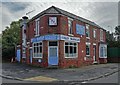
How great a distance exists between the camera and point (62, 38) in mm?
23578

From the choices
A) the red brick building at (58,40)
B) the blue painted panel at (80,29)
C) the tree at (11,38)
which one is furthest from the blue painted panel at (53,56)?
the tree at (11,38)

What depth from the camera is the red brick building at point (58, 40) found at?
2361 centimetres

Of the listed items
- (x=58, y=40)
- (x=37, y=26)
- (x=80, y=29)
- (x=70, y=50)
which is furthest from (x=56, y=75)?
(x=80, y=29)

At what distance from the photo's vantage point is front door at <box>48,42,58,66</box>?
2358 cm

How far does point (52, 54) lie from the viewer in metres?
23.8

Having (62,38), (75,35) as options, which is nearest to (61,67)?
(62,38)

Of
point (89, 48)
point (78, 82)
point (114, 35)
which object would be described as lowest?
point (78, 82)

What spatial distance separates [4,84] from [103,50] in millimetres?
24806

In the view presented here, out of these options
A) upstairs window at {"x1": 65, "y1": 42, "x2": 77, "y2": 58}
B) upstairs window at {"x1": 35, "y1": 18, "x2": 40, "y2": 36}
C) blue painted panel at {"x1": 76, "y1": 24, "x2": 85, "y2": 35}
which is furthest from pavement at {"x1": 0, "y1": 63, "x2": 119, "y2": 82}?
blue painted panel at {"x1": 76, "y1": 24, "x2": 85, "y2": 35}

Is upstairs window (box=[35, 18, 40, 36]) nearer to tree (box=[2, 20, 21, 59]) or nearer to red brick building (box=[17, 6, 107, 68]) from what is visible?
red brick building (box=[17, 6, 107, 68])

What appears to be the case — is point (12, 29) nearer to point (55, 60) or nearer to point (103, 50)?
point (103, 50)

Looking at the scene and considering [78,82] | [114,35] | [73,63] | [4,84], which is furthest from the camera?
[114,35]

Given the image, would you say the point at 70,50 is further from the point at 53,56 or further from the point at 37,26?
the point at 37,26

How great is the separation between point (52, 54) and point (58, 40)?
176cm
